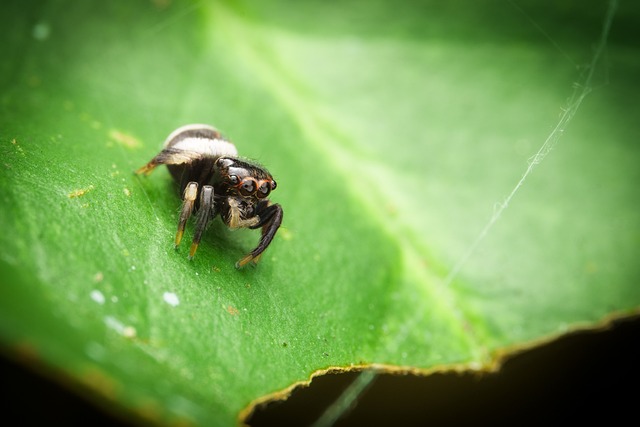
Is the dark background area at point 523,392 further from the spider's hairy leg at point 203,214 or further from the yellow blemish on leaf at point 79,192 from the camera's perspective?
the yellow blemish on leaf at point 79,192

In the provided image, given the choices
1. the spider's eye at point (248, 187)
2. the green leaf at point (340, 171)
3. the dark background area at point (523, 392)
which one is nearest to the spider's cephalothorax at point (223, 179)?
the spider's eye at point (248, 187)

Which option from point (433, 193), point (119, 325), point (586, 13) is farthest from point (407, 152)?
point (119, 325)

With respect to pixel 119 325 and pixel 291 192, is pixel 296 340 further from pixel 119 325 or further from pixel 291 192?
pixel 291 192

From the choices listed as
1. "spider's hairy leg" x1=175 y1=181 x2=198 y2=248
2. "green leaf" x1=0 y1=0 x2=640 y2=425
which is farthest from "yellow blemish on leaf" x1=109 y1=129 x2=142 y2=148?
"spider's hairy leg" x1=175 y1=181 x2=198 y2=248

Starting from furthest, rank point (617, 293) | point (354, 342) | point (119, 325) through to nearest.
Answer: point (617, 293) → point (354, 342) → point (119, 325)

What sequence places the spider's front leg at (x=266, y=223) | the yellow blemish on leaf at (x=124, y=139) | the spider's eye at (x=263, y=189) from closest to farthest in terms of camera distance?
the spider's front leg at (x=266, y=223) → the spider's eye at (x=263, y=189) → the yellow blemish on leaf at (x=124, y=139)

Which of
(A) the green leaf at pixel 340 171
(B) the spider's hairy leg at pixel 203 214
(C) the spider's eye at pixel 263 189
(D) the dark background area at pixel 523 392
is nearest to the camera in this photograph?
(A) the green leaf at pixel 340 171
